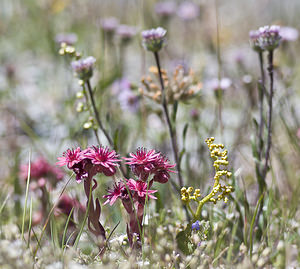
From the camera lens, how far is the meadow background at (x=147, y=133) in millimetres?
1127

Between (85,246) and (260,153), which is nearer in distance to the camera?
(85,246)

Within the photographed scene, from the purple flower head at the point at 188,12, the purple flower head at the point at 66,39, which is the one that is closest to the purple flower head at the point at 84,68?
the purple flower head at the point at 66,39

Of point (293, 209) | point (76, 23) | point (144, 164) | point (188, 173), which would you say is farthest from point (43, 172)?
point (76, 23)

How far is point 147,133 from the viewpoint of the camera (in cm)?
268

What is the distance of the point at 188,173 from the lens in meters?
1.92

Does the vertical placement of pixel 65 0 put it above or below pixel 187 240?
above

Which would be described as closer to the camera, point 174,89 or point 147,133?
point 174,89

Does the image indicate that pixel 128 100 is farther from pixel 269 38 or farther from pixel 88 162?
pixel 88 162

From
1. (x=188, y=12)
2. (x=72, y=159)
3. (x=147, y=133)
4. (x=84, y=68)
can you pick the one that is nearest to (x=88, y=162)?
(x=72, y=159)

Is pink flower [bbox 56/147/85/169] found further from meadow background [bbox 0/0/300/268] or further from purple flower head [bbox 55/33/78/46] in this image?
purple flower head [bbox 55/33/78/46]

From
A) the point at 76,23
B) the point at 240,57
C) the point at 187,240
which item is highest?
the point at 76,23

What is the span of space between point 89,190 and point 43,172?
72 cm

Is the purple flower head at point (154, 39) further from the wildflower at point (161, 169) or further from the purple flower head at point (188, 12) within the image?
the purple flower head at point (188, 12)

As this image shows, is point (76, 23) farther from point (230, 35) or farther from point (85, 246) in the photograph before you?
point (85, 246)
